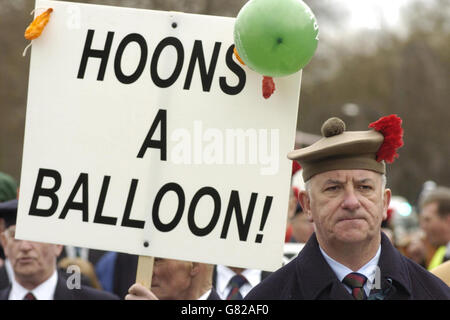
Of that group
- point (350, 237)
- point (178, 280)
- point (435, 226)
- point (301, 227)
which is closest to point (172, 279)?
point (178, 280)

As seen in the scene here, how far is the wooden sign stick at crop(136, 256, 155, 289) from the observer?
4195 mm

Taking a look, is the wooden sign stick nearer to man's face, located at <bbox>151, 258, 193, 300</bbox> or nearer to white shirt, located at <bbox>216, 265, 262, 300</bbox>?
man's face, located at <bbox>151, 258, 193, 300</bbox>

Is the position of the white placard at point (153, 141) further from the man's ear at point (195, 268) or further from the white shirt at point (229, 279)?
the white shirt at point (229, 279)

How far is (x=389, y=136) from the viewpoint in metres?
3.94

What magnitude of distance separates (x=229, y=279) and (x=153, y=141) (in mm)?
2160

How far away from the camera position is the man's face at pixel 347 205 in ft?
12.5

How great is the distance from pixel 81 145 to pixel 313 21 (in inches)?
48.0

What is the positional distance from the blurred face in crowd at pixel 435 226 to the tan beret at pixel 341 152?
18.1ft

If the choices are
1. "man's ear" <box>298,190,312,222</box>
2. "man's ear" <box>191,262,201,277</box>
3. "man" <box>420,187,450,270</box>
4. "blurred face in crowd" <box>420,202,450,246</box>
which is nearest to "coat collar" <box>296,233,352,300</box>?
"man's ear" <box>298,190,312,222</box>

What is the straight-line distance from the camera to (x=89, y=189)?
4.30m

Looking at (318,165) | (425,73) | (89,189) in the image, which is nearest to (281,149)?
(318,165)

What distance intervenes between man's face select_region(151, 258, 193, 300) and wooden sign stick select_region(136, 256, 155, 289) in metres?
0.98
